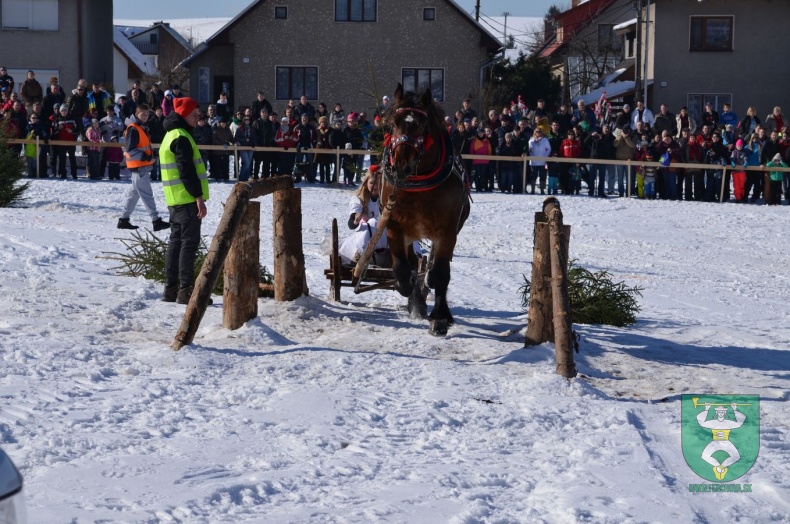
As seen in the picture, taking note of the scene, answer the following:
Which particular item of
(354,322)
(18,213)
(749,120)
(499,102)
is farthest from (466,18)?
(354,322)

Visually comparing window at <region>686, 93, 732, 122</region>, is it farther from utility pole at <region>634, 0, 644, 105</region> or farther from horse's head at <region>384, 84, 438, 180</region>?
horse's head at <region>384, 84, 438, 180</region>

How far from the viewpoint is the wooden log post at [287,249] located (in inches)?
384

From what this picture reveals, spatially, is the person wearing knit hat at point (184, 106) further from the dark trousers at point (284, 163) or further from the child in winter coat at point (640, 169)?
the child in winter coat at point (640, 169)

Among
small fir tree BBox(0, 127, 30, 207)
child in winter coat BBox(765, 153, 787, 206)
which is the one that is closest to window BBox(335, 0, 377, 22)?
child in winter coat BBox(765, 153, 787, 206)

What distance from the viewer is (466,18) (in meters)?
40.4

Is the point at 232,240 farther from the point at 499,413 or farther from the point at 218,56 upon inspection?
the point at 218,56

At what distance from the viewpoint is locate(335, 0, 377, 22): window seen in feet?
133

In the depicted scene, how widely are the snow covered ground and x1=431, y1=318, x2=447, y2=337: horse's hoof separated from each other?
0.09m

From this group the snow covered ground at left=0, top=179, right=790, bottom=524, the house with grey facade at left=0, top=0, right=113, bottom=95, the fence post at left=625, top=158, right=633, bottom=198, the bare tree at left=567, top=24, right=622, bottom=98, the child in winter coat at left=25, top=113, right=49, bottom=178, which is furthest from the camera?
the bare tree at left=567, top=24, right=622, bottom=98

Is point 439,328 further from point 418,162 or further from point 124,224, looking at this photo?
point 124,224

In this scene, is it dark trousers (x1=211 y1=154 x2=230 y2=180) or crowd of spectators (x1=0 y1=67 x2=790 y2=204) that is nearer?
crowd of spectators (x1=0 y1=67 x2=790 y2=204)

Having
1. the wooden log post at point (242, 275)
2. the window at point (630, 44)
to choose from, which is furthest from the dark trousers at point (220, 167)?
the window at point (630, 44)

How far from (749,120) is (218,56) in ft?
67.6

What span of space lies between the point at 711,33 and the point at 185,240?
32837 mm
